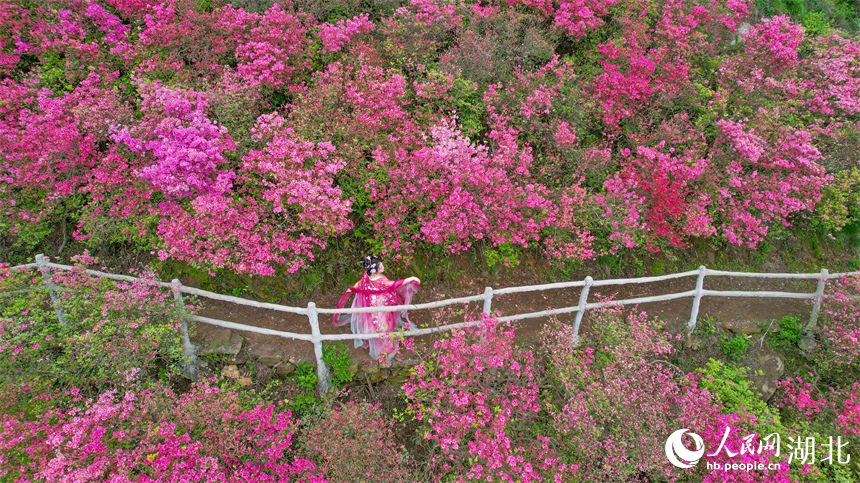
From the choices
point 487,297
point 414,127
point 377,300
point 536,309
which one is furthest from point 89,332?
point 536,309

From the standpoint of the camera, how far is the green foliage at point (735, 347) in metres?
8.25

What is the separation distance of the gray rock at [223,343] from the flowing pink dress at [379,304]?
5.97ft

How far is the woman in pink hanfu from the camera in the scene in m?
6.65

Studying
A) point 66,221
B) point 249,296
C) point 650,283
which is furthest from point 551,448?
point 66,221

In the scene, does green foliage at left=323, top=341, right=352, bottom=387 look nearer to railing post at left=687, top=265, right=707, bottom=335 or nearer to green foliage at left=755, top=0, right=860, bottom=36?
railing post at left=687, top=265, right=707, bottom=335

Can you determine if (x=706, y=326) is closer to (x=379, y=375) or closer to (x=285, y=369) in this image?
(x=379, y=375)

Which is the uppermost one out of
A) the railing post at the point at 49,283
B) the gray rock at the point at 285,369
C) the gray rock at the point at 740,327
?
the railing post at the point at 49,283

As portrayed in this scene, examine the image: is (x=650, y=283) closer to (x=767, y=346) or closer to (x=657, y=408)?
(x=767, y=346)

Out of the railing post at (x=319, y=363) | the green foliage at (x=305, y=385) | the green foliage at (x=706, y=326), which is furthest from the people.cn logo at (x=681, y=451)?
the green foliage at (x=305, y=385)

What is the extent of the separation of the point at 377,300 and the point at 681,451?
17.3 feet

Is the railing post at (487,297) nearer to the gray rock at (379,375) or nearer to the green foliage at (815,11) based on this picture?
the gray rock at (379,375)

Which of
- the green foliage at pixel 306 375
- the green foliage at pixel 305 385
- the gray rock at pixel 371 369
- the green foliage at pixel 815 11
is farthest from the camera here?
the green foliage at pixel 815 11

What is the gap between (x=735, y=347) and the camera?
8312 mm

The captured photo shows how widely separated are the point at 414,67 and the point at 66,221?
26.2 ft
